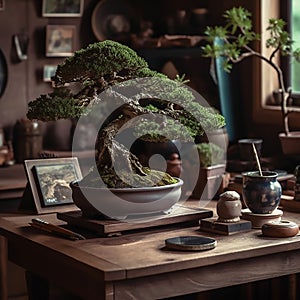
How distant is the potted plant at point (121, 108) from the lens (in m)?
3.18

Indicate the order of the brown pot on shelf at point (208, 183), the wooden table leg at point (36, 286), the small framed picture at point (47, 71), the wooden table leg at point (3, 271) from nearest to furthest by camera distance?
the wooden table leg at point (36, 286)
the brown pot on shelf at point (208, 183)
the wooden table leg at point (3, 271)
the small framed picture at point (47, 71)

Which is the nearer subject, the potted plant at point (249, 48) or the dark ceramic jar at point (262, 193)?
the dark ceramic jar at point (262, 193)

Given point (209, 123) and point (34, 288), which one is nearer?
point (209, 123)

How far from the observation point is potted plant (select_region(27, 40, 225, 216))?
3.18 meters

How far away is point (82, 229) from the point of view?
327cm

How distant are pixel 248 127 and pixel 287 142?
0.61 m

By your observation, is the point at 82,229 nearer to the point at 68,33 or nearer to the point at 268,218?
the point at 268,218

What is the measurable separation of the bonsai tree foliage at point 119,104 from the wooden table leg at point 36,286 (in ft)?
1.60

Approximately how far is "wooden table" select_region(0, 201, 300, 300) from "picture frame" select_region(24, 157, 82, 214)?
310 mm

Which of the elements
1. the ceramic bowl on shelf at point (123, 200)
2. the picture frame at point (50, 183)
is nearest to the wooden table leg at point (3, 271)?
the picture frame at point (50, 183)

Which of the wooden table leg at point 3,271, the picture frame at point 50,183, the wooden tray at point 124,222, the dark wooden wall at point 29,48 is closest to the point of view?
the wooden tray at point 124,222

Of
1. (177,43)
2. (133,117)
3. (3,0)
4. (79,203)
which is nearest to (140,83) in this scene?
(133,117)

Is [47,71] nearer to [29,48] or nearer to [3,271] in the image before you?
[29,48]

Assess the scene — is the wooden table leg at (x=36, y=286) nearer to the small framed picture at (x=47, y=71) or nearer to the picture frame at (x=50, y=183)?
the picture frame at (x=50, y=183)
